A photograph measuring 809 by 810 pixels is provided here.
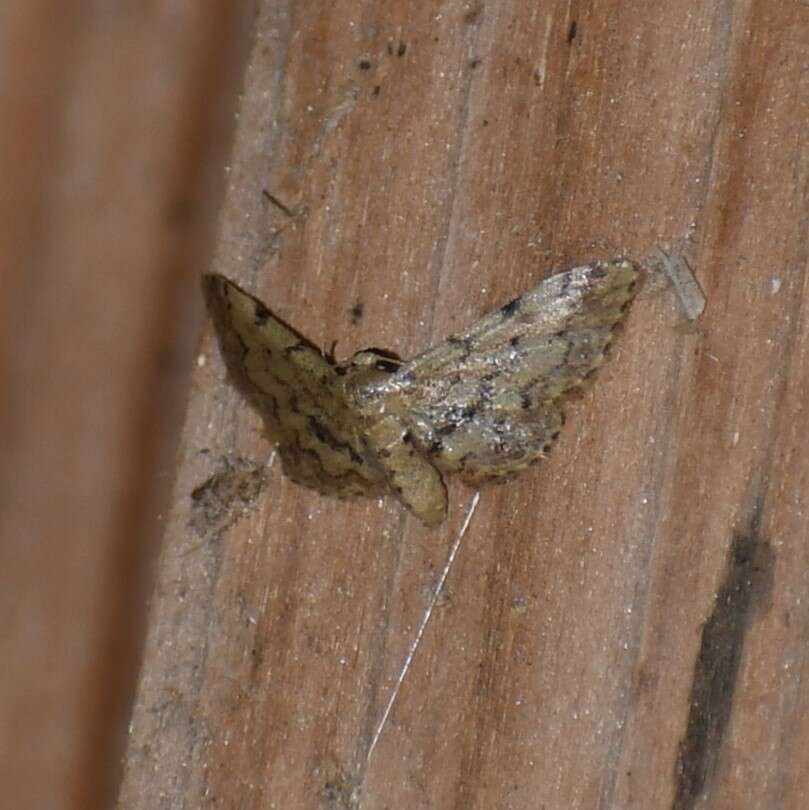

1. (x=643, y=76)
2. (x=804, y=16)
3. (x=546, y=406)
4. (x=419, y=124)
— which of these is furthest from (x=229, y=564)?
(x=804, y=16)

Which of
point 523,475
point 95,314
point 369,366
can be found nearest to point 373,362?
point 369,366

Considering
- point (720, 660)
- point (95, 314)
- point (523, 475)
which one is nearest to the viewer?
point (720, 660)

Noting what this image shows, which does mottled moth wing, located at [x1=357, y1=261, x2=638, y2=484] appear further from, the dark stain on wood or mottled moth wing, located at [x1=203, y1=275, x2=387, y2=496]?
the dark stain on wood

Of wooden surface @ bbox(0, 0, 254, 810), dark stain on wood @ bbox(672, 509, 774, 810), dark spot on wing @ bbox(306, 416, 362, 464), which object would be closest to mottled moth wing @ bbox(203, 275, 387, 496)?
dark spot on wing @ bbox(306, 416, 362, 464)

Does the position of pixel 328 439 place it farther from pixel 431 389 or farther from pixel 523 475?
pixel 523 475

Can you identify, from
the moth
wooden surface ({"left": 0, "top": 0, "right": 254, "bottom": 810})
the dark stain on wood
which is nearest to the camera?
the dark stain on wood

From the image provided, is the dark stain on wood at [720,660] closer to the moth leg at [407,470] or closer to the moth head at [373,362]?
the moth leg at [407,470]

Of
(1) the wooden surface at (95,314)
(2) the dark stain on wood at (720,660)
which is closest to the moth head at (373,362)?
(2) the dark stain on wood at (720,660)
